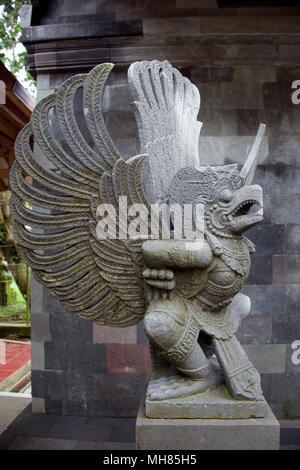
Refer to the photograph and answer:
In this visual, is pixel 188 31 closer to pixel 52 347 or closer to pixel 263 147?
pixel 263 147

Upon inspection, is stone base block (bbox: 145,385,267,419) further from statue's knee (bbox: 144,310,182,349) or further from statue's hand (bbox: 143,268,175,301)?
statue's hand (bbox: 143,268,175,301)

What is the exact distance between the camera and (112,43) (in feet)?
12.1

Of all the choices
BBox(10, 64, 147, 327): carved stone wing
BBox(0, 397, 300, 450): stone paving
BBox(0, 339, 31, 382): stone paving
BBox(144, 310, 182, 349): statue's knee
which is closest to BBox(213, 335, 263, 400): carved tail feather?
BBox(144, 310, 182, 349): statue's knee

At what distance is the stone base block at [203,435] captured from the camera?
1859mm

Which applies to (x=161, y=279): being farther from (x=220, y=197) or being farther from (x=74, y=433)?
(x=74, y=433)

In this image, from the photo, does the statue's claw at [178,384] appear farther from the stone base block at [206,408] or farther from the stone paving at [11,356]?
the stone paving at [11,356]

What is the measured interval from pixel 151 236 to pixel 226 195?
0.47 meters

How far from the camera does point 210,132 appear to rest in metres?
3.68

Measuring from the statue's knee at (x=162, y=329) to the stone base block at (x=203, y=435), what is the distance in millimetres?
417

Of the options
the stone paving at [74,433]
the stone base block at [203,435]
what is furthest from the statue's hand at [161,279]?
the stone paving at [74,433]

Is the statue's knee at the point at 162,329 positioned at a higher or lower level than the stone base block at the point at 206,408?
higher

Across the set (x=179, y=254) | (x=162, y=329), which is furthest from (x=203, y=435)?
(x=179, y=254)

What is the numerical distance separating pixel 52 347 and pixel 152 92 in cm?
276

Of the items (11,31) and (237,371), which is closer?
(237,371)
